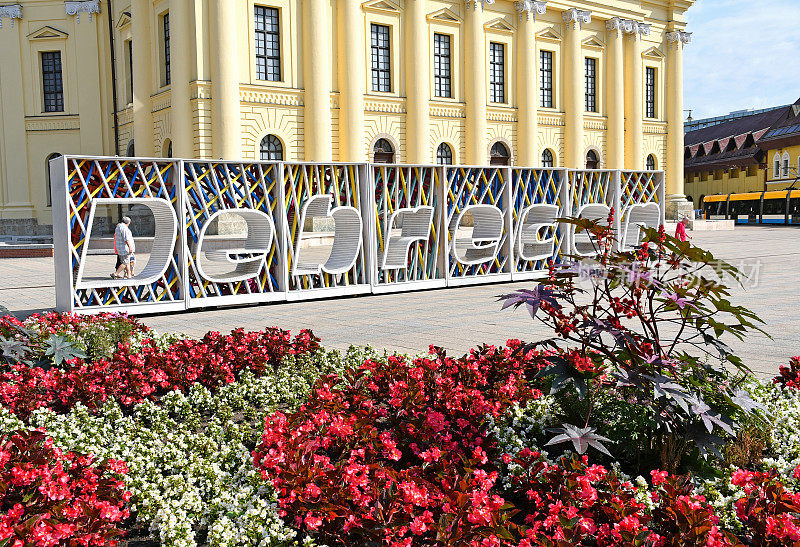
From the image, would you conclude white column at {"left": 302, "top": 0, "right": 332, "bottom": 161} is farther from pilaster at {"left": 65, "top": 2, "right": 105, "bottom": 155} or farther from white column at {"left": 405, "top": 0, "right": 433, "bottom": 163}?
pilaster at {"left": 65, "top": 2, "right": 105, "bottom": 155}

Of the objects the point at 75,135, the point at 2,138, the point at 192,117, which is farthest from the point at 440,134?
the point at 2,138

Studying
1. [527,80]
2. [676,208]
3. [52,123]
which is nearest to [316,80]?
[527,80]

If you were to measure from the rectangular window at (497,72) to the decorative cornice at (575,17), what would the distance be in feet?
14.5

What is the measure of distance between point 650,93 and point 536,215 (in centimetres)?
3522

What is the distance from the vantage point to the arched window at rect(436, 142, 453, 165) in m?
37.9

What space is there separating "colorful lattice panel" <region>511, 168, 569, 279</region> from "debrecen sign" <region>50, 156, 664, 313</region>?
3cm

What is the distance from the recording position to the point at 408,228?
1361 centimetres

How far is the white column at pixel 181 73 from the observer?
30.1 m

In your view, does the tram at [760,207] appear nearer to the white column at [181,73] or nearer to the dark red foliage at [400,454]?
the white column at [181,73]

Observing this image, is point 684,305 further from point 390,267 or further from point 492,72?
point 492,72

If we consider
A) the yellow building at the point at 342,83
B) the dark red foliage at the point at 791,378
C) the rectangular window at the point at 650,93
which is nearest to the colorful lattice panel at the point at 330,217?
the dark red foliage at the point at 791,378

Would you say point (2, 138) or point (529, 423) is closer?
point (529, 423)

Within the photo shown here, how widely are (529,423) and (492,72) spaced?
3698 centimetres

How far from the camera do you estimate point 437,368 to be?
578cm
